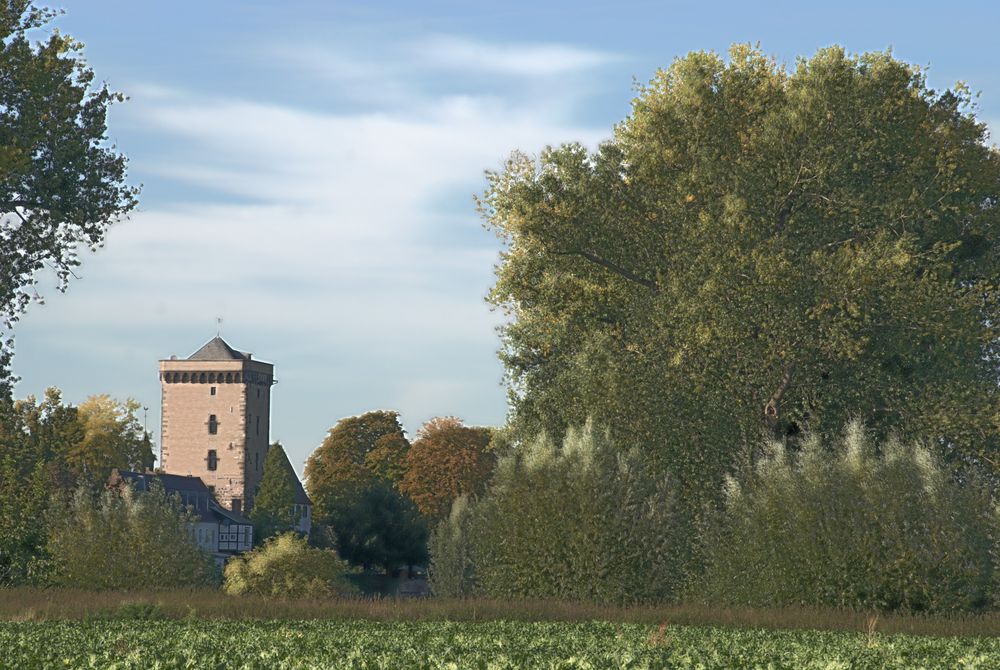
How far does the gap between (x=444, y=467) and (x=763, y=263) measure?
60.0 m

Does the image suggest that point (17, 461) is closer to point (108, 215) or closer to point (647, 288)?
point (108, 215)

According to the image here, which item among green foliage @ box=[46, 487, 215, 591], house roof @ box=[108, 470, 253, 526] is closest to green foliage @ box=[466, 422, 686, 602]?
green foliage @ box=[46, 487, 215, 591]

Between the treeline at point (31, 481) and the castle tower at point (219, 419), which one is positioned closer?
the treeline at point (31, 481)

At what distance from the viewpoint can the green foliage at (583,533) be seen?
109 ft

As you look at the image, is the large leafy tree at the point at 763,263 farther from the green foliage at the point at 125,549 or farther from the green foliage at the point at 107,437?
the green foliage at the point at 107,437

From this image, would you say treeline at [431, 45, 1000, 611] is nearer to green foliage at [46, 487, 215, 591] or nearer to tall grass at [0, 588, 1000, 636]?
tall grass at [0, 588, 1000, 636]

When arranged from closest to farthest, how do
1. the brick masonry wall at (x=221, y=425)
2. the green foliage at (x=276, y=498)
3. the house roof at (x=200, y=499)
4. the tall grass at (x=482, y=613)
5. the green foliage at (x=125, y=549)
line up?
the tall grass at (x=482, y=613) → the green foliage at (x=125, y=549) → the green foliage at (x=276, y=498) → the house roof at (x=200, y=499) → the brick masonry wall at (x=221, y=425)

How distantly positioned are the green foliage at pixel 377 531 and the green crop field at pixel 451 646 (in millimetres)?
51266

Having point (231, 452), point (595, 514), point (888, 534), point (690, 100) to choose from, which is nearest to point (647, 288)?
point (690, 100)

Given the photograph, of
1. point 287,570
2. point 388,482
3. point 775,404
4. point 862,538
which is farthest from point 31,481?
point 388,482

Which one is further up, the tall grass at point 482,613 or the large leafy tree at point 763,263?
the large leafy tree at point 763,263

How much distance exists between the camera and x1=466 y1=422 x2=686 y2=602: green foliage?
3316 centimetres

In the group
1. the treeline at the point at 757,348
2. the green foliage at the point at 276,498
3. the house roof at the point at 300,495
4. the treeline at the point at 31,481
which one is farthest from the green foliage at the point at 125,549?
the house roof at the point at 300,495

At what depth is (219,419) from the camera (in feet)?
451
